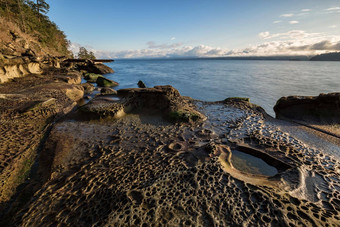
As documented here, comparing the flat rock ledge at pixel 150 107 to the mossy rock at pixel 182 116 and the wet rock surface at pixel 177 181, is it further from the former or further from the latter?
the wet rock surface at pixel 177 181

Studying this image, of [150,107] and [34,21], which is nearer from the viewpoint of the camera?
[150,107]

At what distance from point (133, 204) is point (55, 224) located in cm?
153

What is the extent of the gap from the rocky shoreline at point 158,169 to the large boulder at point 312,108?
115 centimetres

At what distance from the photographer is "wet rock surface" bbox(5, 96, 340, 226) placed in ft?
10.4

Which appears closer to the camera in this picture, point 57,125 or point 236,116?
point 57,125

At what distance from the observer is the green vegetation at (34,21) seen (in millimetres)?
24347

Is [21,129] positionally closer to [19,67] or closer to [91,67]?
[19,67]

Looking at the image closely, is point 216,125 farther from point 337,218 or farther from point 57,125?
point 57,125

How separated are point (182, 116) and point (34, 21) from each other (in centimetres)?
3885

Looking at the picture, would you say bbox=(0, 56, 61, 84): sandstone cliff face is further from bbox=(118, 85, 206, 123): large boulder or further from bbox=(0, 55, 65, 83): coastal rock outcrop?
bbox=(118, 85, 206, 123): large boulder

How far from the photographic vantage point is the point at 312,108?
864cm

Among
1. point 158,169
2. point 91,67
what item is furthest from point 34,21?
point 158,169

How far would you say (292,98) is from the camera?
9234 mm

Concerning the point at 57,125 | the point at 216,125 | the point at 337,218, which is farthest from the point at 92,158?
the point at 337,218
